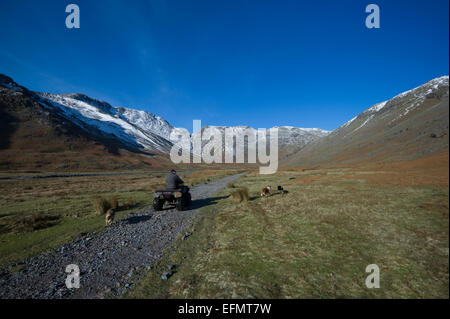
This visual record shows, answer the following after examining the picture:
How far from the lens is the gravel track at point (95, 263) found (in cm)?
414

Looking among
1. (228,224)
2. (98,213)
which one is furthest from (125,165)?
(228,224)

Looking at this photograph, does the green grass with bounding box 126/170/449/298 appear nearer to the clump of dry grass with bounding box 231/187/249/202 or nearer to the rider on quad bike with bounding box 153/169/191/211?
the rider on quad bike with bounding box 153/169/191/211

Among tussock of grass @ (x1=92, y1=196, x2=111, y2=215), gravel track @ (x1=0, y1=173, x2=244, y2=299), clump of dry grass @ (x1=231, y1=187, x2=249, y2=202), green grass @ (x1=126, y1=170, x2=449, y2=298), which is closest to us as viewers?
green grass @ (x1=126, y1=170, x2=449, y2=298)

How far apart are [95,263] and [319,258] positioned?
608cm

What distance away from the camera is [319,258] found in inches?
182

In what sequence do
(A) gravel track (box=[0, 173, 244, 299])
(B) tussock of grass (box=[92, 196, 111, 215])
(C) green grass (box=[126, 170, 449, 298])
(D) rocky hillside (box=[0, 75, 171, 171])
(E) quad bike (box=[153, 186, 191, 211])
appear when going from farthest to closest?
1. (D) rocky hillside (box=[0, 75, 171, 171])
2. (B) tussock of grass (box=[92, 196, 111, 215])
3. (E) quad bike (box=[153, 186, 191, 211])
4. (A) gravel track (box=[0, 173, 244, 299])
5. (C) green grass (box=[126, 170, 449, 298])

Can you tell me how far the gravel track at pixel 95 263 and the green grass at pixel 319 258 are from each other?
703 mm

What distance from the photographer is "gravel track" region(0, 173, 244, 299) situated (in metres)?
4.14

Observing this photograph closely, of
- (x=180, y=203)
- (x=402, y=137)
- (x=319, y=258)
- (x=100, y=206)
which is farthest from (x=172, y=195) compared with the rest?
(x=402, y=137)

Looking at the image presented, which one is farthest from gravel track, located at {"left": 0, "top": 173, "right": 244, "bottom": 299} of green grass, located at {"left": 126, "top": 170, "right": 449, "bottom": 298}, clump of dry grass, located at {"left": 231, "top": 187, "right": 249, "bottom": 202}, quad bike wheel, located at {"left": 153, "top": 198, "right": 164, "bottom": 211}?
clump of dry grass, located at {"left": 231, "top": 187, "right": 249, "bottom": 202}

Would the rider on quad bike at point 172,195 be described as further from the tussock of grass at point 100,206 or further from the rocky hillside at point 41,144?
the rocky hillside at point 41,144

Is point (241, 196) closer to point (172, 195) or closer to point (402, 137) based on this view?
point (172, 195)

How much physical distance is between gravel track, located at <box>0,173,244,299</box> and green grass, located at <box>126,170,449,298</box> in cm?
70

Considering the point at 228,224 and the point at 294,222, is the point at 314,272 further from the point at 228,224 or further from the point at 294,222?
the point at 228,224
